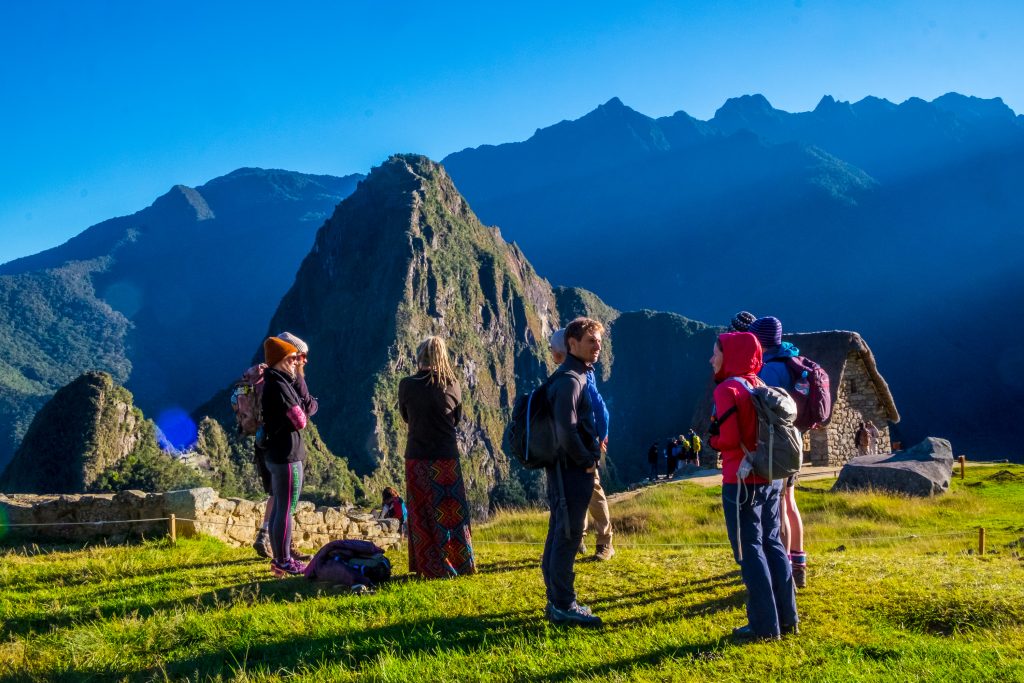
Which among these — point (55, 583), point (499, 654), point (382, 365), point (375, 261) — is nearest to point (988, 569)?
point (499, 654)

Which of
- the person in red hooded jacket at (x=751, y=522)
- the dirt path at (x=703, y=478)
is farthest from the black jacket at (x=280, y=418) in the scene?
the dirt path at (x=703, y=478)

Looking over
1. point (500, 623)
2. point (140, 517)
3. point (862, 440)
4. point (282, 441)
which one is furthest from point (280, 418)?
point (862, 440)

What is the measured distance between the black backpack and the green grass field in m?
1.02

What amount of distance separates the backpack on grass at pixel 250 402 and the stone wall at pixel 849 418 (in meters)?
18.2

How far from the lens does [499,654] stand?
3.90 meters

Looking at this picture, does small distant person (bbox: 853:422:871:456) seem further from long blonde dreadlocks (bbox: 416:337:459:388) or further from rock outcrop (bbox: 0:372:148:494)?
rock outcrop (bbox: 0:372:148:494)

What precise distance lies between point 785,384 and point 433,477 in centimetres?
283

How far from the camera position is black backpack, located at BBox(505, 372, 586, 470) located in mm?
4504

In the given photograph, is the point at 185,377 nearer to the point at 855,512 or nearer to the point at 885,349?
the point at 885,349

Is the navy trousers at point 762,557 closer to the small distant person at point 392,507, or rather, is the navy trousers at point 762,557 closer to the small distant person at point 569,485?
the small distant person at point 569,485

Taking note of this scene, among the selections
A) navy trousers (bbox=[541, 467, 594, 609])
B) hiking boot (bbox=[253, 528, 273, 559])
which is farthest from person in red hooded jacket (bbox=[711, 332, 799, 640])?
hiking boot (bbox=[253, 528, 273, 559])

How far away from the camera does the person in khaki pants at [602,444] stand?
4.66 meters

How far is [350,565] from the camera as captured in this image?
5.54 m

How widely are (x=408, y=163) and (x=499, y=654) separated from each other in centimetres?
17557
